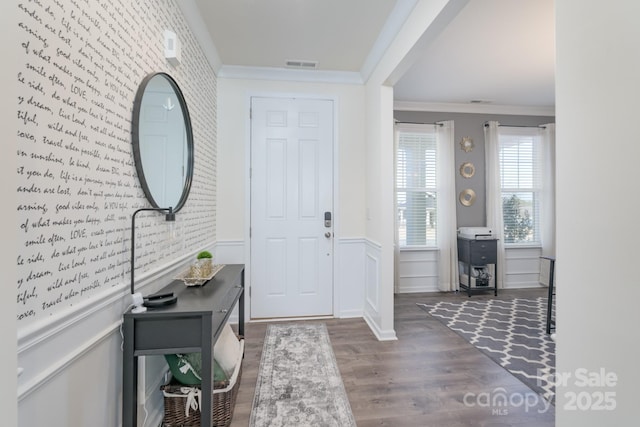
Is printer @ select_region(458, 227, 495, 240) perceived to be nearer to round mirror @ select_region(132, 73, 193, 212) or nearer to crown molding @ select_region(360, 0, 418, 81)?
crown molding @ select_region(360, 0, 418, 81)

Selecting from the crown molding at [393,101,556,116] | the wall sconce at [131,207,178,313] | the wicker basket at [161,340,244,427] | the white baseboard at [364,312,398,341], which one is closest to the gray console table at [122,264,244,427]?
the wall sconce at [131,207,178,313]

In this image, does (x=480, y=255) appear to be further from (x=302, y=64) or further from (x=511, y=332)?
(x=302, y=64)

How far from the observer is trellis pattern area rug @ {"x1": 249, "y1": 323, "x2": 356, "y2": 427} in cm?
169

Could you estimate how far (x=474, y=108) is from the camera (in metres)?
4.41

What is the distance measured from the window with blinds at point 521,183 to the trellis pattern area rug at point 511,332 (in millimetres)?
1088

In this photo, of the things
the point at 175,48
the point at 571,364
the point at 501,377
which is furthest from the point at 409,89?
the point at 571,364

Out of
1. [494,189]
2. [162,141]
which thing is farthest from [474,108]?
[162,141]

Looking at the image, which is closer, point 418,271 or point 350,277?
point 350,277

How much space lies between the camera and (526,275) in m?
4.55

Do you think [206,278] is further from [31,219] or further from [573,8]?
[573,8]

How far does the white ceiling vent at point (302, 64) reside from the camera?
292 centimetres

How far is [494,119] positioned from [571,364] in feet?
14.6

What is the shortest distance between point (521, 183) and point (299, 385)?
442cm

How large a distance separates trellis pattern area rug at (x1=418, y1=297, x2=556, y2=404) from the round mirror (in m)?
2.71
